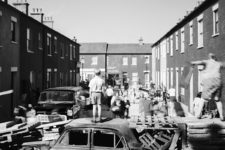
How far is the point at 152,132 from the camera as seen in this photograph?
7809 millimetres

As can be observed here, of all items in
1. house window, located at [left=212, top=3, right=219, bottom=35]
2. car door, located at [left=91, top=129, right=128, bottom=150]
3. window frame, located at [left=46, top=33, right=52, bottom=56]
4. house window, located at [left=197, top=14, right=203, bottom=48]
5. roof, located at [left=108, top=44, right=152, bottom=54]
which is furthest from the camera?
roof, located at [left=108, top=44, right=152, bottom=54]

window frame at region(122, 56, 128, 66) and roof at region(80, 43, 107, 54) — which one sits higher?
roof at region(80, 43, 107, 54)

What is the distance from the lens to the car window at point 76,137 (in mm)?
6564

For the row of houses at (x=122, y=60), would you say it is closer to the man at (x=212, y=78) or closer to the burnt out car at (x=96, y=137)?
the man at (x=212, y=78)

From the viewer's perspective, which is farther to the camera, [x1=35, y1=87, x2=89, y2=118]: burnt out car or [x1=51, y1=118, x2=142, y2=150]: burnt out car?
[x1=35, y1=87, x2=89, y2=118]: burnt out car

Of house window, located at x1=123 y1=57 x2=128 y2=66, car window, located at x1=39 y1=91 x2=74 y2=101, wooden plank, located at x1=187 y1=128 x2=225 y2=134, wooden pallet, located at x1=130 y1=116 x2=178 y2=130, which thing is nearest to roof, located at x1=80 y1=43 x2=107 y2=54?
house window, located at x1=123 y1=57 x2=128 y2=66

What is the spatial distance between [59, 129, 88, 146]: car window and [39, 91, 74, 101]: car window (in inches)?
261

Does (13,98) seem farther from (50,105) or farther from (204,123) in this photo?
(204,123)

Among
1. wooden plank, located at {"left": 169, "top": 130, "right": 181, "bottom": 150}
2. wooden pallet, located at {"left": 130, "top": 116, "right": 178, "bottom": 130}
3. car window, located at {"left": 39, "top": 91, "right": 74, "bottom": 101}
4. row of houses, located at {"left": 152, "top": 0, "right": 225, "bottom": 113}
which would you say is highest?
row of houses, located at {"left": 152, "top": 0, "right": 225, "bottom": 113}

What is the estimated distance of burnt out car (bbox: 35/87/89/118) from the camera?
12.7 meters

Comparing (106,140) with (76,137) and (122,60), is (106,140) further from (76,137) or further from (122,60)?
(122,60)

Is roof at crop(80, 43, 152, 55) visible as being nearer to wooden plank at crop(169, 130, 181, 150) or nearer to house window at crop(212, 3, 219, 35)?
house window at crop(212, 3, 219, 35)

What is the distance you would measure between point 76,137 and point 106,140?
716 millimetres

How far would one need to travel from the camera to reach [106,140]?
→ 707cm
